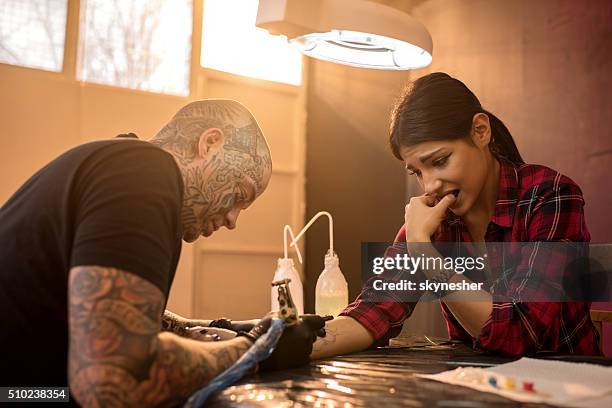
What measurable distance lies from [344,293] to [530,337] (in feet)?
2.79

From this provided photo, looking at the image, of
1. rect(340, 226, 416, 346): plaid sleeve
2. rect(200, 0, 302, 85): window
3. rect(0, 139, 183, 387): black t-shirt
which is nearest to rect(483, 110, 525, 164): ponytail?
rect(340, 226, 416, 346): plaid sleeve

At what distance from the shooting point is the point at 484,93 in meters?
3.45

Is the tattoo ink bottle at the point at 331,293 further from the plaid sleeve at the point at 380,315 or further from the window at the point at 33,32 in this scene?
the window at the point at 33,32

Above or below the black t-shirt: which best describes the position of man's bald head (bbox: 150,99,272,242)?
above

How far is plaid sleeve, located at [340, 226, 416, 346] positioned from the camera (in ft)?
5.09

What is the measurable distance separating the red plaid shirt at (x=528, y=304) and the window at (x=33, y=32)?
2415mm

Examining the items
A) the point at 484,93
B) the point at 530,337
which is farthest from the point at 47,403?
the point at 484,93

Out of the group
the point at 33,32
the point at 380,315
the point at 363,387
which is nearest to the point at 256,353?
the point at 363,387

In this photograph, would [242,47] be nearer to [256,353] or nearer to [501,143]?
[501,143]

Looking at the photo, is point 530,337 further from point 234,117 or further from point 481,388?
point 234,117

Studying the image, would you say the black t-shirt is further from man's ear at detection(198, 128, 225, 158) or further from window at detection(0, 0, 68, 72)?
window at detection(0, 0, 68, 72)

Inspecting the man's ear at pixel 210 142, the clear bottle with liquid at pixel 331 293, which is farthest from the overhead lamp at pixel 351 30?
the clear bottle with liquid at pixel 331 293

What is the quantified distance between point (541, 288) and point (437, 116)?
0.55 m

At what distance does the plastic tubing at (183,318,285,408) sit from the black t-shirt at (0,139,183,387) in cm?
16
